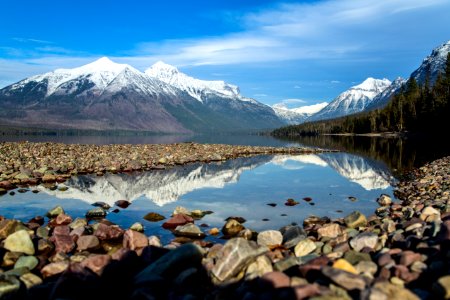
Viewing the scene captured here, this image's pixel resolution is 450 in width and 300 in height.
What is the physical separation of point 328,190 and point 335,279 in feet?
66.2

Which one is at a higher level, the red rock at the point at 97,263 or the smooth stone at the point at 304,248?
the smooth stone at the point at 304,248

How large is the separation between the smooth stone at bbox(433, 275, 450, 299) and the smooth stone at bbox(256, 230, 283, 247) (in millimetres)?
6390

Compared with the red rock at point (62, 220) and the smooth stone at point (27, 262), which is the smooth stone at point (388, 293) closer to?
the smooth stone at point (27, 262)

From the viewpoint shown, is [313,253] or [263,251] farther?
[313,253]

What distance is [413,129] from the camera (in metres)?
123

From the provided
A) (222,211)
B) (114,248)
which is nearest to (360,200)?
(222,211)

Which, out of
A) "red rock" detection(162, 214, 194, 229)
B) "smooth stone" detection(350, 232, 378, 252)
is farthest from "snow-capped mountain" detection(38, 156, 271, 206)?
"smooth stone" detection(350, 232, 378, 252)

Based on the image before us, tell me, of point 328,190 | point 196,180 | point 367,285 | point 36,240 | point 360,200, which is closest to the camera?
point 367,285

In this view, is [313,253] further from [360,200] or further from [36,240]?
[360,200]

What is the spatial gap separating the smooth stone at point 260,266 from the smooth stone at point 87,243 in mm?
6203

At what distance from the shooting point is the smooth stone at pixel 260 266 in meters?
10.2

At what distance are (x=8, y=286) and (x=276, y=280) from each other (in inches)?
251

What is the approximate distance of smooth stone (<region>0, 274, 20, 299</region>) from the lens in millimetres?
9570

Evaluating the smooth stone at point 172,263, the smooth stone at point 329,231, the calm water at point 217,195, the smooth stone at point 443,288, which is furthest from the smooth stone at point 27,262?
the smooth stone at point 443,288
